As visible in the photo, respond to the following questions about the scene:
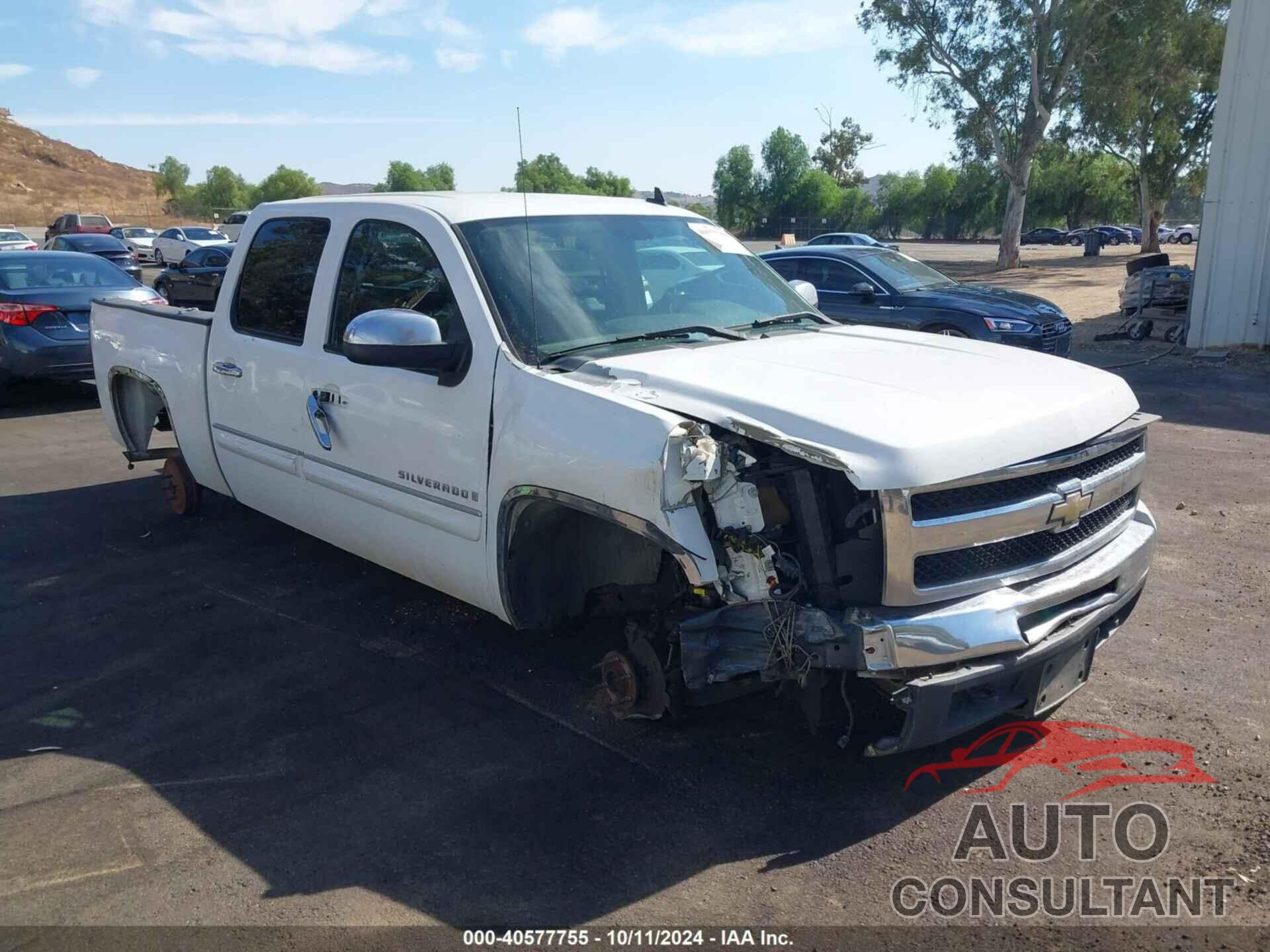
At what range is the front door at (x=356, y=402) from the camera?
417 centimetres

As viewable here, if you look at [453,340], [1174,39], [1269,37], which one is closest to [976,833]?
[453,340]

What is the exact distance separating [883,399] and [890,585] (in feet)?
2.15

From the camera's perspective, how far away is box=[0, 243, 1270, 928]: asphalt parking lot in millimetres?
3168

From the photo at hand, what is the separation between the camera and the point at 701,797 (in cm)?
364

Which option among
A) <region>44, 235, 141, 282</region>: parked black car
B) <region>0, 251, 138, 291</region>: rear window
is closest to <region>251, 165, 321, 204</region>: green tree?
<region>44, 235, 141, 282</region>: parked black car

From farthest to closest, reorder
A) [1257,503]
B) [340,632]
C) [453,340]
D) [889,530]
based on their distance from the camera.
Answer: [1257,503] < [340,632] < [453,340] < [889,530]

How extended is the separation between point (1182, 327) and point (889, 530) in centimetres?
1498

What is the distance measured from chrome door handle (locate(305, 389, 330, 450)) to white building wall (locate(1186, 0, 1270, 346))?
46.3 feet

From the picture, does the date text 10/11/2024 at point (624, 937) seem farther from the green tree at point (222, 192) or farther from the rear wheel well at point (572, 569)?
the green tree at point (222, 192)

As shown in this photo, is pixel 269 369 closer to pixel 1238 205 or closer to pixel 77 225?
pixel 1238 205

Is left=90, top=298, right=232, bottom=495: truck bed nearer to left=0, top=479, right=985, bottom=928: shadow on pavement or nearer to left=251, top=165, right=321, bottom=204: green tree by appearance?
left=0, top=479, right=985, bottom=928: shadow on pavement

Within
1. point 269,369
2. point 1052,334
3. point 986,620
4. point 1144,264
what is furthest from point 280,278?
point 1144,264

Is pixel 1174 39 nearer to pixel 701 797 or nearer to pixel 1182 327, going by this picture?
pixel 1182 327

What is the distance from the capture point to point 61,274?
1198 cm
